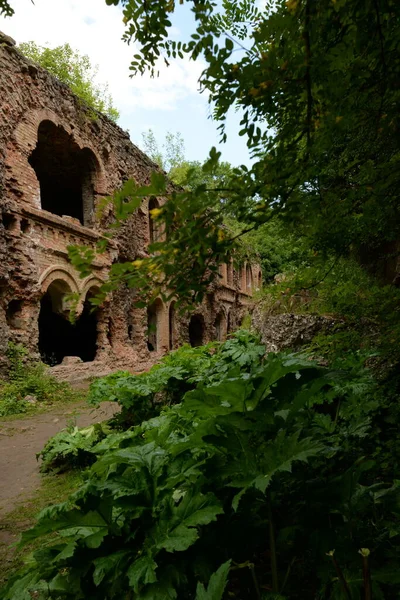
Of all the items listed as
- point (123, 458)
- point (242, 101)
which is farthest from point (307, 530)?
point (242, 101)

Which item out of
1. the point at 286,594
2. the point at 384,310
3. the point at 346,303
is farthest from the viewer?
the point at 346,303

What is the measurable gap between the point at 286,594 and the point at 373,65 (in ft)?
7.89

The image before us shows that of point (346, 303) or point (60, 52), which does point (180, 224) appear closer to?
point (346, 303)

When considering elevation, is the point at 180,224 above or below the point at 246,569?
above

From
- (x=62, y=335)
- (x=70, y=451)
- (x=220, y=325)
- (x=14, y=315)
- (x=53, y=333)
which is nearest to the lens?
(x=70, y=451)

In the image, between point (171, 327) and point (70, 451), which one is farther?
point (171, 327)

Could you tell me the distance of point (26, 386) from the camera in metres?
9.62

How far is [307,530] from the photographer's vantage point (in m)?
1.74

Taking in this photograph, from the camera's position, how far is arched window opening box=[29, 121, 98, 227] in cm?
1367

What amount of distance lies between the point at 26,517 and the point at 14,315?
319 inches

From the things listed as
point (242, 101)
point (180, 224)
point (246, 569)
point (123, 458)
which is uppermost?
point (242, 101)

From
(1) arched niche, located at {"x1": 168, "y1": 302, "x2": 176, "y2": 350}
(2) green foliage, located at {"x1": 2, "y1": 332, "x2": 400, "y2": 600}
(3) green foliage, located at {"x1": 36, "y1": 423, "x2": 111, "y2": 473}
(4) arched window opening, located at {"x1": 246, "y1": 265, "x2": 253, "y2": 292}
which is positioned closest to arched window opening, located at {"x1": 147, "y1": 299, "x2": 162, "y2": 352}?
(1) arched niche, located at {"x1": 168, "y1": 302, "x2": 176, "y2": 350}

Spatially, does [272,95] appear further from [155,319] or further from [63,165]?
[155,319]

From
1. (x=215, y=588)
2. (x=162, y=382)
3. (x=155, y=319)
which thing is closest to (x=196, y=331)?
(x=155, y=319)
